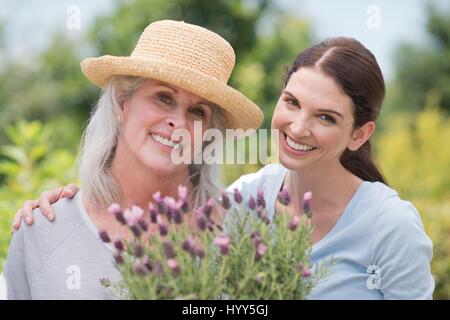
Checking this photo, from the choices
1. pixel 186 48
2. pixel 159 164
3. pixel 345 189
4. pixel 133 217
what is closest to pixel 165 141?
pixel 159 164

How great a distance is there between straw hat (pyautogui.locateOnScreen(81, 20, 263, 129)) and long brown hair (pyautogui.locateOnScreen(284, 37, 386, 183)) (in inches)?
11.7

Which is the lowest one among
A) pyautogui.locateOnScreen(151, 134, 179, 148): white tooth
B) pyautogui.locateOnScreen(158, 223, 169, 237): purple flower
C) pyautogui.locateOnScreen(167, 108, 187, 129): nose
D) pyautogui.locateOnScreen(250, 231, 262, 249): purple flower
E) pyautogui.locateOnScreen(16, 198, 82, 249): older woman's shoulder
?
pyautogui.locateOnScreen(250, 231, 262, 249): purple flower

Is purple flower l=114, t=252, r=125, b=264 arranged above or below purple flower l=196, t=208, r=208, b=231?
below

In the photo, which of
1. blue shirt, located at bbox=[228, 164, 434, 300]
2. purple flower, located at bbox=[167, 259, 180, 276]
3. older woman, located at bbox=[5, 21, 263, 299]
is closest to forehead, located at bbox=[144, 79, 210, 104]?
older woman, located at bbox=[5, 21, 263, 299]

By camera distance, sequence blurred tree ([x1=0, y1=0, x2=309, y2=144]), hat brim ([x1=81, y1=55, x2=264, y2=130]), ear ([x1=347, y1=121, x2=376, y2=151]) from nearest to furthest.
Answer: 1. hat brim ([x1=81, y1=55, x2=264, y2=130])
2. ear ([x1=347, y1=121, x2=376, y2=151])
3. blurred tree ([x1=0, y1=0, x2=309, y2=144])

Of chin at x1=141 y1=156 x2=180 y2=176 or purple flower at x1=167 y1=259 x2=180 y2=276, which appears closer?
purple flower at x1=167 y1=259 x2=180 y2=276

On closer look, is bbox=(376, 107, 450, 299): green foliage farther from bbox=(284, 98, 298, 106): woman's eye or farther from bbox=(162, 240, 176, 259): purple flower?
bbox=(162, 240, 176, 259): purple flower

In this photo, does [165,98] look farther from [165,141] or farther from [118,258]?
[118,258]

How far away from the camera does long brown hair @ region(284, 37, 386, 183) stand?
7.02 ft

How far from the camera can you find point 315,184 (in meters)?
2.37

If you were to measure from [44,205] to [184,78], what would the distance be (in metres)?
0.64
